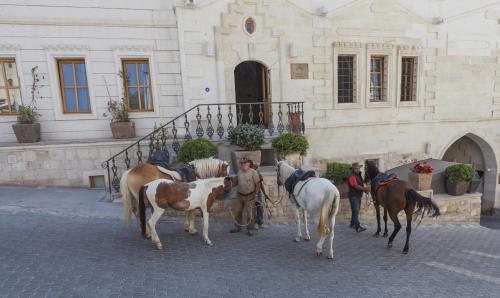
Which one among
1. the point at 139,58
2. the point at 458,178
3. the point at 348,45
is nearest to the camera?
the point at 458,178

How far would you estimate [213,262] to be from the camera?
430cm

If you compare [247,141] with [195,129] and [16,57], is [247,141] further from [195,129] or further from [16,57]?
[16,57]

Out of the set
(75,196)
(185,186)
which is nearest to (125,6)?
(75,196)

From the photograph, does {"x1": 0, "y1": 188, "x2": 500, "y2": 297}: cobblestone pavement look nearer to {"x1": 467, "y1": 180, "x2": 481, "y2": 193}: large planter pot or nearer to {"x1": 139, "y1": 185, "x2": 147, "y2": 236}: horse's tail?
{"x1": 139, "y1": 185, "x2": 147, "y2": 236}: horse's tail

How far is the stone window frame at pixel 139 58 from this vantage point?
791 centimetres

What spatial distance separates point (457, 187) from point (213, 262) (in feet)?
23.5

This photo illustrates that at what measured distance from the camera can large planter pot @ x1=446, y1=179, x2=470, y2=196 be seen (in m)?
7.57

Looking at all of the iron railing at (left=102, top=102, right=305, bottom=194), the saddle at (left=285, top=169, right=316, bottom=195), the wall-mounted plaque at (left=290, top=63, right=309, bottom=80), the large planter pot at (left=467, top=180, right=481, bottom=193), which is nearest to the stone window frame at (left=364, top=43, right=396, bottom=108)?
the wall-mounted plaque at (left=290, top=63, right=309, bottom=80)

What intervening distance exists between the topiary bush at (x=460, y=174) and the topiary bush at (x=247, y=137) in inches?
216

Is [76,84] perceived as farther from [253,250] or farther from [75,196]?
[253,250]

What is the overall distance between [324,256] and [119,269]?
3250mm

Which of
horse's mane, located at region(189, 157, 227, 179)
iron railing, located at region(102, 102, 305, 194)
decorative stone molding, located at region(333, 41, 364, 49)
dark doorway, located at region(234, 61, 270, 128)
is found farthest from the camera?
dark doorway, located at region(234, 61, 270, 128)

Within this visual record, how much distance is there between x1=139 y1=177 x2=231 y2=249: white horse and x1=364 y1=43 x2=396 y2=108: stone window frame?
23.2ft

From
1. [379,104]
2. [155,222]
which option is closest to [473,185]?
[379,104]
